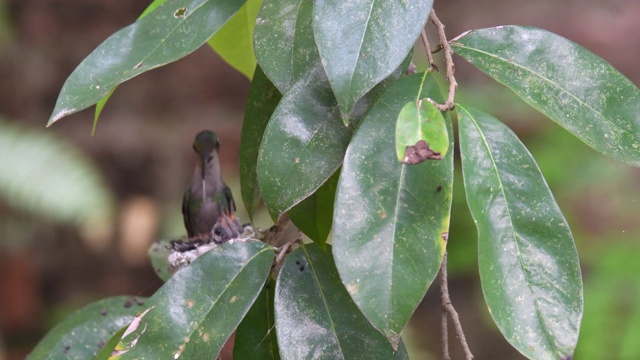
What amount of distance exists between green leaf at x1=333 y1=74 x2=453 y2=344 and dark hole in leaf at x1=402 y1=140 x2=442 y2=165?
0.03m

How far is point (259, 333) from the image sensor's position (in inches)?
23.9

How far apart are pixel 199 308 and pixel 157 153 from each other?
1.47 meters

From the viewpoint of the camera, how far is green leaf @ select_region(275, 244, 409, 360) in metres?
0.53

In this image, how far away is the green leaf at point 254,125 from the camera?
27.0 inches

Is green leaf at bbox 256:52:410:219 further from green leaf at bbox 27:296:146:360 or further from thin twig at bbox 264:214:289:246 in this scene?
green leaf at bbox 27:296:146:360

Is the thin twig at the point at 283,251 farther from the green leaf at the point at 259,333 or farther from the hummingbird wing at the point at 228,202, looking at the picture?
the hummingbird wing at the point at 228,202

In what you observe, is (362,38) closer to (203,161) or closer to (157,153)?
(203,161)

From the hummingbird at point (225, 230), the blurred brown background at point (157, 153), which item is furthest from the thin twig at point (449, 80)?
the blurred brown background at point (157, 153)

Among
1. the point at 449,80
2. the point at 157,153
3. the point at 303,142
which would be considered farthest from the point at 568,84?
the point at 157,153

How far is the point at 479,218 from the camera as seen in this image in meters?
0.49

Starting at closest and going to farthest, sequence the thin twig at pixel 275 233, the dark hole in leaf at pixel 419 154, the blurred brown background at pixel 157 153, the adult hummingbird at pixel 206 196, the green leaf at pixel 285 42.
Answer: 1. the dark hole in leaf at pixel 419 154
2. the green leaf at pixel 285 42
3. the thin twig at pixel 275 233
4. the adult hummingbird at pixel 206 196
5. the blurred brown background at pixel 157 153

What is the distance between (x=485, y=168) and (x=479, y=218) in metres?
0.04

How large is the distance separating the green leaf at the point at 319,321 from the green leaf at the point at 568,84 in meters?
0.18

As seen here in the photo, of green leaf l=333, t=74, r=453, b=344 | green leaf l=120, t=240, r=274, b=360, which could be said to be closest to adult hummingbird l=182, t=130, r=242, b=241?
green leaf l=120, t=240, r=274, b=360
